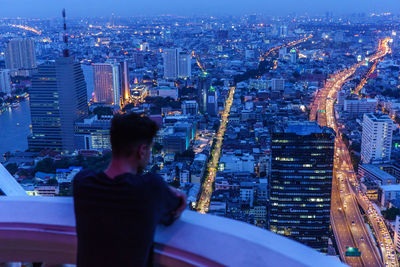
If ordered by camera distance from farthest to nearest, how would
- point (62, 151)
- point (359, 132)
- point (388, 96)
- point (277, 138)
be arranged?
1. point (388, 96)
2. point (359, 132)
3. point (62, 151)
4. point (277, 138)

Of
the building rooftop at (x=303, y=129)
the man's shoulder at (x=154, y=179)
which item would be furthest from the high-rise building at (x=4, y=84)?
the man's shoulder at (x=154, y=179)

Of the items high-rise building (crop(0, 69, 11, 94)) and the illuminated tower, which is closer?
the illuminated tower

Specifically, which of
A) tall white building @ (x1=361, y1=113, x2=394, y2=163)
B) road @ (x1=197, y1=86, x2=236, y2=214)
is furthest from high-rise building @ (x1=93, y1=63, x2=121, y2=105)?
tall white building @ (x1=361, y1=113, x2=394, y2=163)

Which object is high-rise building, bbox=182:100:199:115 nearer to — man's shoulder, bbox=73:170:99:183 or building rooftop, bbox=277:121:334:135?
building rooftop, bbox=277:121:334:135

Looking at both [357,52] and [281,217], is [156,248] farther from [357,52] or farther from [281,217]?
[357,52]

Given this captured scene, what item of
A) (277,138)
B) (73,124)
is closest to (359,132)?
(277,138)

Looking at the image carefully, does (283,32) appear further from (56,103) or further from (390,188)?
(390,188)
